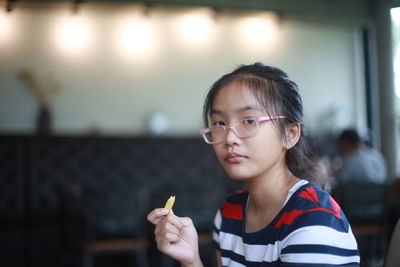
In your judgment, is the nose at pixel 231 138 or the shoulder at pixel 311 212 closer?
the shoulder at pixel 311 212

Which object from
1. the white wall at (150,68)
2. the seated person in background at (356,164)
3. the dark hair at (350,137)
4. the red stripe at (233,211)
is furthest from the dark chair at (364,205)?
the red stripe at (233,211)

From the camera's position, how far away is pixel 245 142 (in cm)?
100

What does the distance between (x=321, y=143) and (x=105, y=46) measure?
2.71m

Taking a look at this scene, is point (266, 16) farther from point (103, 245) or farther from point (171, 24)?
point (103, 245)

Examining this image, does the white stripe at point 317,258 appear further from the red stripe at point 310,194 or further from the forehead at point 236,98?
the forehead at point 236,98

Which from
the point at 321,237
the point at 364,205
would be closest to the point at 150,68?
the point at 364,205

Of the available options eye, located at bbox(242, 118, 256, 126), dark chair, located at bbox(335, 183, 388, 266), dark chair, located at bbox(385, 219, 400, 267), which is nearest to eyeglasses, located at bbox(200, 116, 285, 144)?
eye, located at bbox(242, 118, 256, 126)

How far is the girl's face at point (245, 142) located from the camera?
39.4 inches

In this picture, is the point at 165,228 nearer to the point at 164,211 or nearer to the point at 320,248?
the point at 164,211

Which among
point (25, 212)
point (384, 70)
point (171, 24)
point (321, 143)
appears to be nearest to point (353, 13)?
point (384, 70)

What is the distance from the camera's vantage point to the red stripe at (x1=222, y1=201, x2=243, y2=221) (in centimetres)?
116

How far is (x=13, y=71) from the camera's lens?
439 centimetres

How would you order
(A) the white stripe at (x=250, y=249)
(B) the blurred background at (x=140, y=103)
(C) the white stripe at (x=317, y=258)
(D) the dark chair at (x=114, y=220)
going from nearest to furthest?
(C) the white stripe at (x=317, y=258) → (A) the white stripe at (x=250, y=249) → (D) the dark chair at (x=114, y=220) → (B) the blurred background at (x=140, y=103)

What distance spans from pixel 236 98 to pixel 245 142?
11cm
